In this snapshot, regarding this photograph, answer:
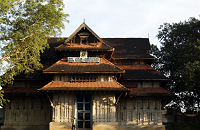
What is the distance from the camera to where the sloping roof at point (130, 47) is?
122 ft

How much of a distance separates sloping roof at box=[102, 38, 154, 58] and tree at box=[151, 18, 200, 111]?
5053 millimetres

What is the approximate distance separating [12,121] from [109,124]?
41.1ft

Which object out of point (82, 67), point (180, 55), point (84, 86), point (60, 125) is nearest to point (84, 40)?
point (82, 67)

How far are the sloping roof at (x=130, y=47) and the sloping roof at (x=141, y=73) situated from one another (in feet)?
5.67

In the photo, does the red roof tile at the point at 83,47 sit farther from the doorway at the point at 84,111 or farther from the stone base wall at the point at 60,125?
the stone base wall at the point at 60,125

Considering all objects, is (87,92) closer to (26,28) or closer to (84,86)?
(84,86)

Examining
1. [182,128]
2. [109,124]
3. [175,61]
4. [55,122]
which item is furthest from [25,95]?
[175,61]

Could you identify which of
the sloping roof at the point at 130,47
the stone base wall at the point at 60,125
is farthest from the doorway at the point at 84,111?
the sloping roof at the point at 130,47

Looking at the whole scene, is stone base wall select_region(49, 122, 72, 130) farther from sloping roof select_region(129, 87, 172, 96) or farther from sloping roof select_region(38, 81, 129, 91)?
sloping roof select_region(129, 87, 172, 96)

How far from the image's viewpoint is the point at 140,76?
109ft

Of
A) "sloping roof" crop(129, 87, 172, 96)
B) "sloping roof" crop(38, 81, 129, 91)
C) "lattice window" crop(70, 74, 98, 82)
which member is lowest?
"sloping roof" crop(129, 87, 172, 96)

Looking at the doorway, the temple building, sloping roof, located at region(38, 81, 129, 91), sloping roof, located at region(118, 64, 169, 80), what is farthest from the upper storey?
the doorway

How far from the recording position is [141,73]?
1342 inches

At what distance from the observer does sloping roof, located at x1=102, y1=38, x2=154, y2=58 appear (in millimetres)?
37091
